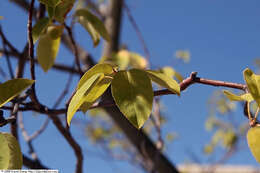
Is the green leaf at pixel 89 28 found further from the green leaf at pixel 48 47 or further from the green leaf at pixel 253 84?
the green leaf at pixel 253 84

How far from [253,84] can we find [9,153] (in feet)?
1.17

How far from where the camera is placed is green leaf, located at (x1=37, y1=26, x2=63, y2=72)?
0.79 metres

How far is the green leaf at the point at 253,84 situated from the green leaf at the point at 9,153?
34 cm

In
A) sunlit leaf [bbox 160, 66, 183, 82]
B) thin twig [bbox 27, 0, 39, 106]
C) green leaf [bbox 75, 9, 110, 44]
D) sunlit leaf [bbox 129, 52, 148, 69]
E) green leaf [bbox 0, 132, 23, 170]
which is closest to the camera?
green leaf [bbox 0, 132, 23, 170]

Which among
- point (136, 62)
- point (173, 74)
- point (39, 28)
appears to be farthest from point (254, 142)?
point (136, 62)

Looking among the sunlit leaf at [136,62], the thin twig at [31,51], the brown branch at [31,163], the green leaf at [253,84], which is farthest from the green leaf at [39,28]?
the sunlit leaf at [136,62]

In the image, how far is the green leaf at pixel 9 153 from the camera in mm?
404

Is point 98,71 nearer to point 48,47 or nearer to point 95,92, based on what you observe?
point 95,92

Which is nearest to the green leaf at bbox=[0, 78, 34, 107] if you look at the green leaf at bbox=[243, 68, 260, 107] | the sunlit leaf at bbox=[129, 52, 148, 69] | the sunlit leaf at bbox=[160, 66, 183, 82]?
the green leaf at bbox=[243, 68, 260, 107]

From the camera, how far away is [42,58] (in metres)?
0.79

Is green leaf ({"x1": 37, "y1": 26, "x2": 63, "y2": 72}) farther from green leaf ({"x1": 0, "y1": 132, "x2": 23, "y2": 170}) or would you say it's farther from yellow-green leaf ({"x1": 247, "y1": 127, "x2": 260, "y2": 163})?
yellow-green leaf ({"x1": 247, "y1": 127, "x2": 260, "y2": 163})

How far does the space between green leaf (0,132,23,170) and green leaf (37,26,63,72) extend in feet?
1.24

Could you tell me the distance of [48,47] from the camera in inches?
31.5

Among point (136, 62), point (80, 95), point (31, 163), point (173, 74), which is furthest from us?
point (136, 62)
